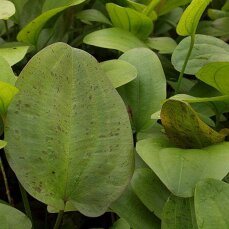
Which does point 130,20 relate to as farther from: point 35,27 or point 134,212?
point 134,212

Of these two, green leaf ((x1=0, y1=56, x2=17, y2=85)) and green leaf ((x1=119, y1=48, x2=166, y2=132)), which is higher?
green leaf ((x1=0, y1=56, x2=17, y2=85))

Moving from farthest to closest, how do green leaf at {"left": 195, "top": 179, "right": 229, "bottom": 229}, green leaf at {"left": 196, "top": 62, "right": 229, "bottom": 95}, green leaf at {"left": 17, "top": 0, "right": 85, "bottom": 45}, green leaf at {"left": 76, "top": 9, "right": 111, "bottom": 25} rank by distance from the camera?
green leaf at {"left": 76, "top": 9, "right": 111, "bottom": 25} → green leaf at {"left": 17, "top": 0, "right": 85, "bottom": 45} → green leaf at {"left": 196, "top": 62, "right": 229, "bottom": 95} → green leaf at {"left": 195, "top": 179, "right": 229, "bottom": 229}

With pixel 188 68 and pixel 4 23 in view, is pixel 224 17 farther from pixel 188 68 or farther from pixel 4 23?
pixel 4 23

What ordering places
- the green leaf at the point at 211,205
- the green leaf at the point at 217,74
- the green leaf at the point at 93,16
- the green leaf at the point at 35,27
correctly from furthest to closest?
the green leaf at the point at 93,16 < the green leaf at the point at 35,27 < the green leaf at the point at 217,74 < the green leaf at the point at 211,205

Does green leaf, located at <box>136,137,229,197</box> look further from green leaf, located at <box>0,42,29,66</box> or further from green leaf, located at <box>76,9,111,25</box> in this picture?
green leaf, located at <box>76,9,111,25</box>

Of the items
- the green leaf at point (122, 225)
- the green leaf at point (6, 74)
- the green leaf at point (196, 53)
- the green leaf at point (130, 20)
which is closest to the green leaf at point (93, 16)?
the green leaf at point (130, 20)

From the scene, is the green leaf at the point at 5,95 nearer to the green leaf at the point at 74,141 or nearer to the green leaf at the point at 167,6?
the green leaf at the point at 74,141

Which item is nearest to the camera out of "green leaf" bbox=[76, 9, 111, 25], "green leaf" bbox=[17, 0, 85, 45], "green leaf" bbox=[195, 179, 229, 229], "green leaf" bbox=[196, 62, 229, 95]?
"green leaf" bbox=[195, 179, 229, 229]

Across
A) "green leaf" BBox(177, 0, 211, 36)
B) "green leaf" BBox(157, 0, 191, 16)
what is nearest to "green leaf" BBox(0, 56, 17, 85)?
"green leaf" BBox(177, 0, 211, 36)
